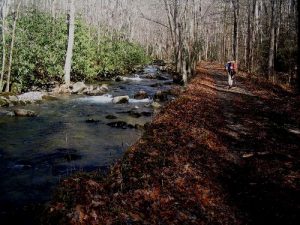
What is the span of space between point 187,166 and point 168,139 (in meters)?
2.81

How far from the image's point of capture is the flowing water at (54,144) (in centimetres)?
967

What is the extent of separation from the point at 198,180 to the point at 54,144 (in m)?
7.24

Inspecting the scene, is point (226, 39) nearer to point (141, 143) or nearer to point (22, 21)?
point (22, 21)

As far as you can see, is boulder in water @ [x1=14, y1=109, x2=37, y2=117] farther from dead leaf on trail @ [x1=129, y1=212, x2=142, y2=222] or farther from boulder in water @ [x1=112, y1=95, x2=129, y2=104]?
dead leaf on trail @ [x1=129, y1=212, x2=142, y2=222]

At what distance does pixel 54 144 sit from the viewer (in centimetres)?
1402

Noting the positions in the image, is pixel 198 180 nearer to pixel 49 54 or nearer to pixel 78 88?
pixel 78 88

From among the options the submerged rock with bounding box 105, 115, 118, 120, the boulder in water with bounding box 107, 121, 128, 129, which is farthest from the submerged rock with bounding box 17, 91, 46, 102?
the boulder in water with bounding box 107, 121, 128, 129

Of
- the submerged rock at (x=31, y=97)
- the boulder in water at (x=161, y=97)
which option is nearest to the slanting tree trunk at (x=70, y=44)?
the submerged rock at (x=31, y=97)

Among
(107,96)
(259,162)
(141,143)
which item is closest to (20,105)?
(107,96)

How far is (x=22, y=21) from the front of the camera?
3203 cm

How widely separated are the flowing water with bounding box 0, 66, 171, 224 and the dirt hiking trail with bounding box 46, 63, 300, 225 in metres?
1.22

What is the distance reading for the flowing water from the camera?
967 centimetres

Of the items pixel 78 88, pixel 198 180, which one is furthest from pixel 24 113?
pixel 198 180

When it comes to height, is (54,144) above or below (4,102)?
→ below
